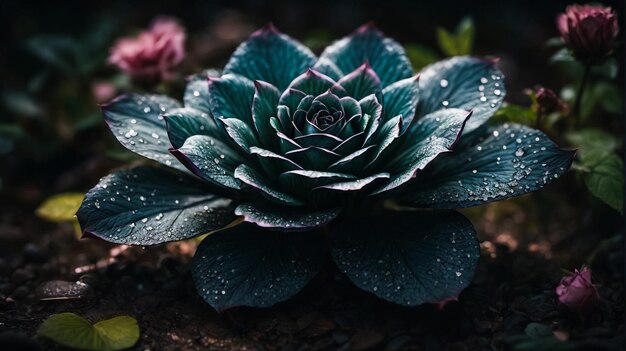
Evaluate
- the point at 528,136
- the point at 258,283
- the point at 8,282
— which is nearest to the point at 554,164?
the point at 528,136

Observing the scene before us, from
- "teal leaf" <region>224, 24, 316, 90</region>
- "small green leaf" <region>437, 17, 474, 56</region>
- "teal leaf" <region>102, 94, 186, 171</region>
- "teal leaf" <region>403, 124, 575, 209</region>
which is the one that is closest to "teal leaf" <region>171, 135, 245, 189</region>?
"teal leaf" <region>102, 94, 186, 171</region>

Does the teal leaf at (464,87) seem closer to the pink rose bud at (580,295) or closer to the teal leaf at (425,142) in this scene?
the teal leaf at (425,142)

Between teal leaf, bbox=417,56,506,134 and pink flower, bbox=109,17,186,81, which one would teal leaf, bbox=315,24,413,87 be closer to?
teal leaf, bbox=417,56,506,134

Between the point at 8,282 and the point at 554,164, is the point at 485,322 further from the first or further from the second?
the point at 8,282

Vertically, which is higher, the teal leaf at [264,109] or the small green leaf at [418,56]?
the teal leaf at [264,109]

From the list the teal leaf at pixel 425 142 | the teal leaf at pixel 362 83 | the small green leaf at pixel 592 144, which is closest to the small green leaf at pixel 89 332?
the teal leaf at pixel 425 142

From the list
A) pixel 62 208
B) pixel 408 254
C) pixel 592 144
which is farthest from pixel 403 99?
pixel 62 208

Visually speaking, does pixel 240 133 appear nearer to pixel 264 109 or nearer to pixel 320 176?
pixel 264 109
